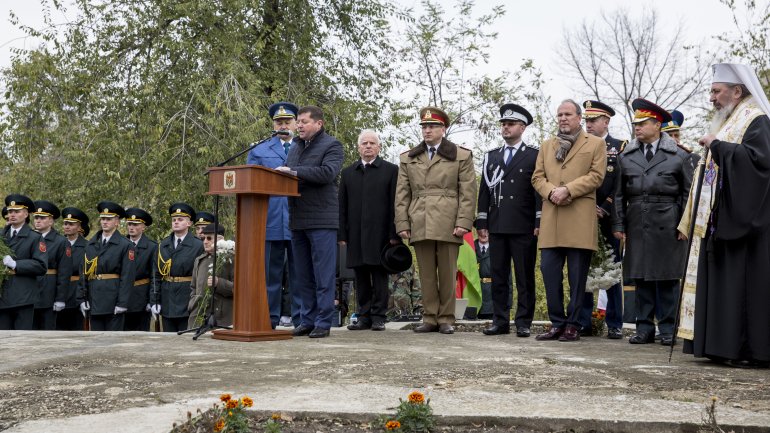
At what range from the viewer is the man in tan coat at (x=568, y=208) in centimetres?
712

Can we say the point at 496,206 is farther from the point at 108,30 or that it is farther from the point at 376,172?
the point at 108,30

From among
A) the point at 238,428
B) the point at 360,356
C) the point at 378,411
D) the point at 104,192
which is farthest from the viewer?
the point at 104,192

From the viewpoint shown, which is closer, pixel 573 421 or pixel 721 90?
pixel 573 421

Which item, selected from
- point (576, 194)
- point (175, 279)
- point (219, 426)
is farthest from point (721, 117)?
point (175, 279)

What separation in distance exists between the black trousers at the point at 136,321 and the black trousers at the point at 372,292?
2984 millimetres

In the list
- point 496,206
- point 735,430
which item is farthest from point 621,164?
point 735,430

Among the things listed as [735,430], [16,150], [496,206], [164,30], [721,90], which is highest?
[164,30]

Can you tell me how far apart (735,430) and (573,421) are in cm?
61

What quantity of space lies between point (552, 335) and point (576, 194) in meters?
1.18

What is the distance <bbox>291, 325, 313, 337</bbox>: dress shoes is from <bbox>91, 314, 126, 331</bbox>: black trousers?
10.5ft

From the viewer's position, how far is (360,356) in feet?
18.5

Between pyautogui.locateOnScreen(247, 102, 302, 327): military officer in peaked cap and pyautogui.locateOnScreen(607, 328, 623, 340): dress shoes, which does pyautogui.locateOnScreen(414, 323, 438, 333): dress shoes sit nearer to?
pyautogui.locateOnScreen(247, 102, 302, 327): military officer in peaked cap

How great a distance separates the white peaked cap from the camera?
581 cm

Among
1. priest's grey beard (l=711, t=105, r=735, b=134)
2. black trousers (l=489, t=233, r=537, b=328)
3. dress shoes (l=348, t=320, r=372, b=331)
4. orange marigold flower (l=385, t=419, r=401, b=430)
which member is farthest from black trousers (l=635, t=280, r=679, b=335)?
orange marigold flower (l=385, t=419, r=401, b=430)
